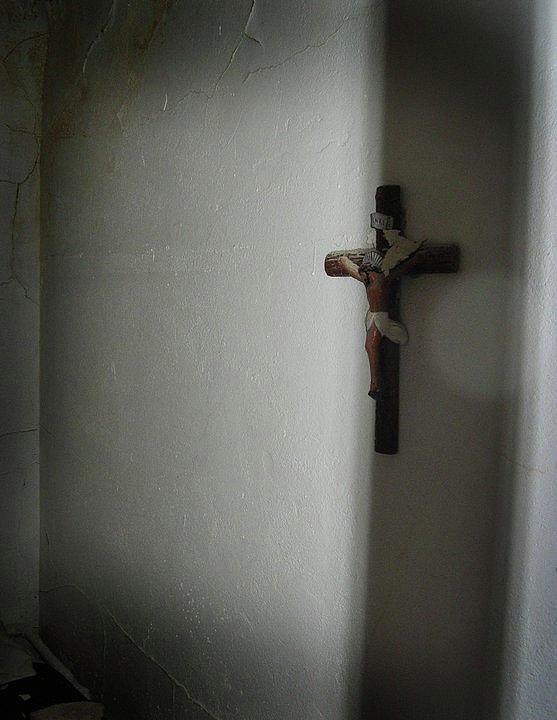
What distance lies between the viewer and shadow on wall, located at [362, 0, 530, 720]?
1004mm

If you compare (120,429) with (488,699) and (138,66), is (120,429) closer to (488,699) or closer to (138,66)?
(138,66)

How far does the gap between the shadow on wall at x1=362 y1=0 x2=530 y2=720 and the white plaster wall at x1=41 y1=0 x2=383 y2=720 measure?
0.07 metres

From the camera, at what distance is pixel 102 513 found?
2.01 metres

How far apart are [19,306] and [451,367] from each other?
1.71 m

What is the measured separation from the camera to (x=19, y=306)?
230cm

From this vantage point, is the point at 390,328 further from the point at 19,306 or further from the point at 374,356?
the point at 19,306

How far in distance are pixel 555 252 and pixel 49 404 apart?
1833 mm

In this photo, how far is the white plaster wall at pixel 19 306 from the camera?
2232 millimetres

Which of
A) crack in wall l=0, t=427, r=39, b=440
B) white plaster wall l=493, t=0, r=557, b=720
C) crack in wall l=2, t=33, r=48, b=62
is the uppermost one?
crack in wall l=2, t=33, r=48, b=62

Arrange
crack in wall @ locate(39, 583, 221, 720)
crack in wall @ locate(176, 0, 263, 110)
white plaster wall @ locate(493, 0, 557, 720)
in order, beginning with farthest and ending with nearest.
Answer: crack in wall @ locate(39, 583, 221, 720) → crack in wall @ locate(176, 0, 263, 110) → white plaster wall @ locate(493, 0, 557, 720)

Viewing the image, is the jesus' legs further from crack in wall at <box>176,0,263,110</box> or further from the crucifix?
crack in wall at <box>176,0,263,110</box>

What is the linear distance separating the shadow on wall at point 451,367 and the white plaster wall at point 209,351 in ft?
0.24

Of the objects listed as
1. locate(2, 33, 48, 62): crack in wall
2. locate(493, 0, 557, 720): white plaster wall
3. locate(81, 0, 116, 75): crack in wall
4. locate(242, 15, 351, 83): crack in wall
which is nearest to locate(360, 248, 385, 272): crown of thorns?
locate(493, 0, 557, 720): white plaster wall

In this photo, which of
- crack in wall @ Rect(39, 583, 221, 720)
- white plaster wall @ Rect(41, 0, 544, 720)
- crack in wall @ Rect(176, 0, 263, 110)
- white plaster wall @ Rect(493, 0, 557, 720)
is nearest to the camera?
white plaster wall @ Rect(493, 0, 557, 720)
